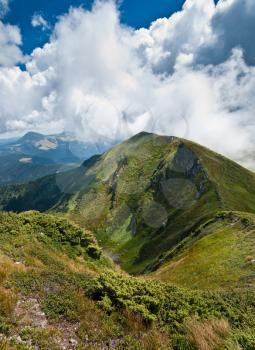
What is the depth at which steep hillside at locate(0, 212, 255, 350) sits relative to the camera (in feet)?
36.4

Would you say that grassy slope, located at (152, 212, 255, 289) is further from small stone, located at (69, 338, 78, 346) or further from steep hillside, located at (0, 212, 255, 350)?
small stone, located at (69, 338, 78, 346)

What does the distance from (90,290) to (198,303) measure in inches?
186

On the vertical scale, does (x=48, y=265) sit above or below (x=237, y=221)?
below

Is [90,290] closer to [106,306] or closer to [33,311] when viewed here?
[106,306]

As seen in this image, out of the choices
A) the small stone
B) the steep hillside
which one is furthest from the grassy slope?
the small stone

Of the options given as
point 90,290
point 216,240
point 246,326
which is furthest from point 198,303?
point 216,240

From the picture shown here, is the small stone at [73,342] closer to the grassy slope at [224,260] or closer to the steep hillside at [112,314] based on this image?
the steep hillside at [112,314]

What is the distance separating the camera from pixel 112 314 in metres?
12.8

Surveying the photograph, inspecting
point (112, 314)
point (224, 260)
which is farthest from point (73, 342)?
point (224, 260)

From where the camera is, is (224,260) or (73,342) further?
(224,260)

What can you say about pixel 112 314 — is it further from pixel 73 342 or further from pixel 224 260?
pixel 224 260

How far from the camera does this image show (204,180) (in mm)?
172000

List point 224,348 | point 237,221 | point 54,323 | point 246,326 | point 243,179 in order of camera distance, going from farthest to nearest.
A: point 243,179 < point 237,221 < point 246,326 < point 54,323 < point 224,348

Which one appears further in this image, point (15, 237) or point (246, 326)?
point (15, 237)
